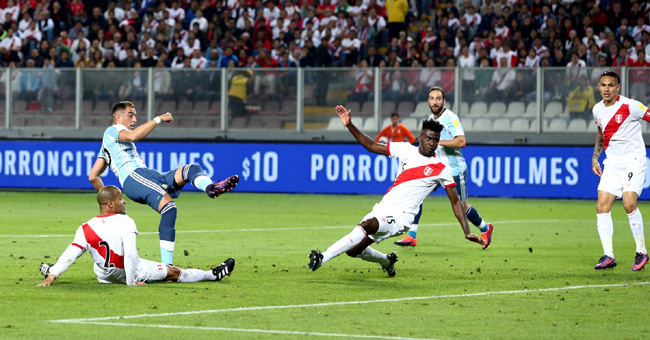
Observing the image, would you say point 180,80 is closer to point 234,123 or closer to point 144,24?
point 234,123

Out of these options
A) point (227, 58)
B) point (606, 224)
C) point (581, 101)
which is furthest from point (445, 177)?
point (227, 58)

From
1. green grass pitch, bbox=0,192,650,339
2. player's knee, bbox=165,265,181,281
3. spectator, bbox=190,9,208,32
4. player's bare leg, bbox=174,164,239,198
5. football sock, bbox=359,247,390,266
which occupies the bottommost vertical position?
green grass pitch, bbox=0,192,650,339

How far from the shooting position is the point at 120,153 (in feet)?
35.0

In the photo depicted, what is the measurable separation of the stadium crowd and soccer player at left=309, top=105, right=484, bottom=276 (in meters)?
14.2

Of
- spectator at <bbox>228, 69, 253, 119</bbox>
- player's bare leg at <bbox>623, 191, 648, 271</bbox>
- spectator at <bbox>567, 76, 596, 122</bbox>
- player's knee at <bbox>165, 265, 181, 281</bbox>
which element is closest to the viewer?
player's knee at <bbox>165, 265, 181, 281</bbox>

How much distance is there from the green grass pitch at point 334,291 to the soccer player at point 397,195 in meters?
0.29

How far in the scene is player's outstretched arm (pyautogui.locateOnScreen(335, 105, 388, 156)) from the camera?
10.1m

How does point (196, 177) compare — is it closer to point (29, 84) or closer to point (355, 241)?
point (355, 241)

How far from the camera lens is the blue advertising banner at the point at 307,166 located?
23.3m

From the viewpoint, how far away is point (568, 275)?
1069 centimetres

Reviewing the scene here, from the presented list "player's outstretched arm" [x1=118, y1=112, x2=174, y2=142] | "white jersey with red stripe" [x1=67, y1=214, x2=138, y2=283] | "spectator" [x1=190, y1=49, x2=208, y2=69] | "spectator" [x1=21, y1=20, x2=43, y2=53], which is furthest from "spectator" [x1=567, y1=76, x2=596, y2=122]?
"white jersey with red stripe" [x1=67, y1=214, x2=138, y2=283]

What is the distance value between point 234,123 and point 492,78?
19.9 feet

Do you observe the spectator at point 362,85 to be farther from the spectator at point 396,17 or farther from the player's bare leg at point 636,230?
the player's bare leg at point 636,230

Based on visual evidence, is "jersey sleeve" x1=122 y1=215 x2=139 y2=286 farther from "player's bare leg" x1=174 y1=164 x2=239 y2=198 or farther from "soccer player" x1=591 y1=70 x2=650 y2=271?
"soccer player" x1=591 y1=70 x2=650 y2=271
